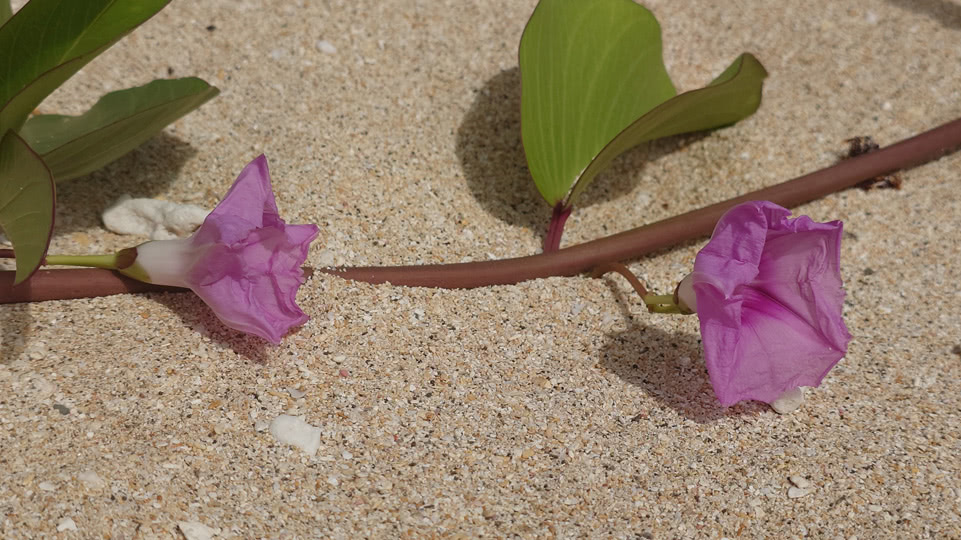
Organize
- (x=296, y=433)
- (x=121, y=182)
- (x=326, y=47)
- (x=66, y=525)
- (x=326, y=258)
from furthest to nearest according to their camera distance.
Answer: (x=326, y=47), (x=121, y=182), (x=326, y=258), (x=296, y=433), (x=66, y=525)

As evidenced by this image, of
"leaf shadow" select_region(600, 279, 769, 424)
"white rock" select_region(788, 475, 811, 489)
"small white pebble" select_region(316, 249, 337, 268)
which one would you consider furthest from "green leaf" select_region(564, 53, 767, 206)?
Result: "white rock" select_region(788, 475, 811, 489)

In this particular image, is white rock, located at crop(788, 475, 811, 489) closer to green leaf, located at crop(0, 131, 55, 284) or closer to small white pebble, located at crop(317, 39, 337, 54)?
green leaf, located at crop(0, 131, 55, 284)

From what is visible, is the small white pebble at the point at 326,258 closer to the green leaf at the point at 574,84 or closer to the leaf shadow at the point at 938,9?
the green leaf at the point at 574,84

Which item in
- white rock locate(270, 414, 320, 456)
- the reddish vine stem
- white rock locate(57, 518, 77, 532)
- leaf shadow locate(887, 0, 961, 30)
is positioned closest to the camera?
white rock locate(57, 518, 77, 532)

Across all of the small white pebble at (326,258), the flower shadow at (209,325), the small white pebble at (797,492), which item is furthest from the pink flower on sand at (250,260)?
the small white pebble at (797,492)

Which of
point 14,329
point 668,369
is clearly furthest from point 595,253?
point 14,329

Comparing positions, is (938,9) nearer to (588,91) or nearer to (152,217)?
(588,91)
